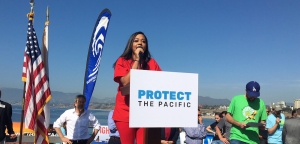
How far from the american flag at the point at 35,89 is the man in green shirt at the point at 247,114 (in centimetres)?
330

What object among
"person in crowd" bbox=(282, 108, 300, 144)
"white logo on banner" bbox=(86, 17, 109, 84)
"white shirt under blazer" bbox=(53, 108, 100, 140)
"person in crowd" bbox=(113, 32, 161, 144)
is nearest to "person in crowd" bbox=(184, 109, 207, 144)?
"person in crowd" bbox=(282, 108, 300, 144)

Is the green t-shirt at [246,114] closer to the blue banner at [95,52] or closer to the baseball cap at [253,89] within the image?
the baseball cap at [253,89]

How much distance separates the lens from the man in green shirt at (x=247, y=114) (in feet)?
14.3

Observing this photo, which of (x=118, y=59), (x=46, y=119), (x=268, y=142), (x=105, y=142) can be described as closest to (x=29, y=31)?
(x=46, y=119)

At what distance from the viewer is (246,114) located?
4.42 meters

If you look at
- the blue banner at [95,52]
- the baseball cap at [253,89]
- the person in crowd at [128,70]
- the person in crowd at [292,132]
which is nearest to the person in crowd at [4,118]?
the blue banner at [95,52]

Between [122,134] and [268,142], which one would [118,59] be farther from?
[268,142]

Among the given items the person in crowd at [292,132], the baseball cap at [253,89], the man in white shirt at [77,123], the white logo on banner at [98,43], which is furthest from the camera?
the white logo on banner at [98,43]

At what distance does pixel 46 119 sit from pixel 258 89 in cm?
384

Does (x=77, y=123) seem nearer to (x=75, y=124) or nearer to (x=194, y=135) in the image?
(x=75, y=124)

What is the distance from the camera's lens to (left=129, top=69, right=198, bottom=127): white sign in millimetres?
2059

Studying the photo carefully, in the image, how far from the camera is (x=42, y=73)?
19.2 ft

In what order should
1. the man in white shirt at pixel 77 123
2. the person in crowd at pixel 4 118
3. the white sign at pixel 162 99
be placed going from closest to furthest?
1. the white sign at pixel 162 99
2. the man in white shirt at pixel 77 123
3. the person in crowd at pixel 4 118

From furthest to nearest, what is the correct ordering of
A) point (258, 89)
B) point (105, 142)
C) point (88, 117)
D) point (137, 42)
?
point (105, 142), point (88, 117), point (258, 89), point (137, 42)
